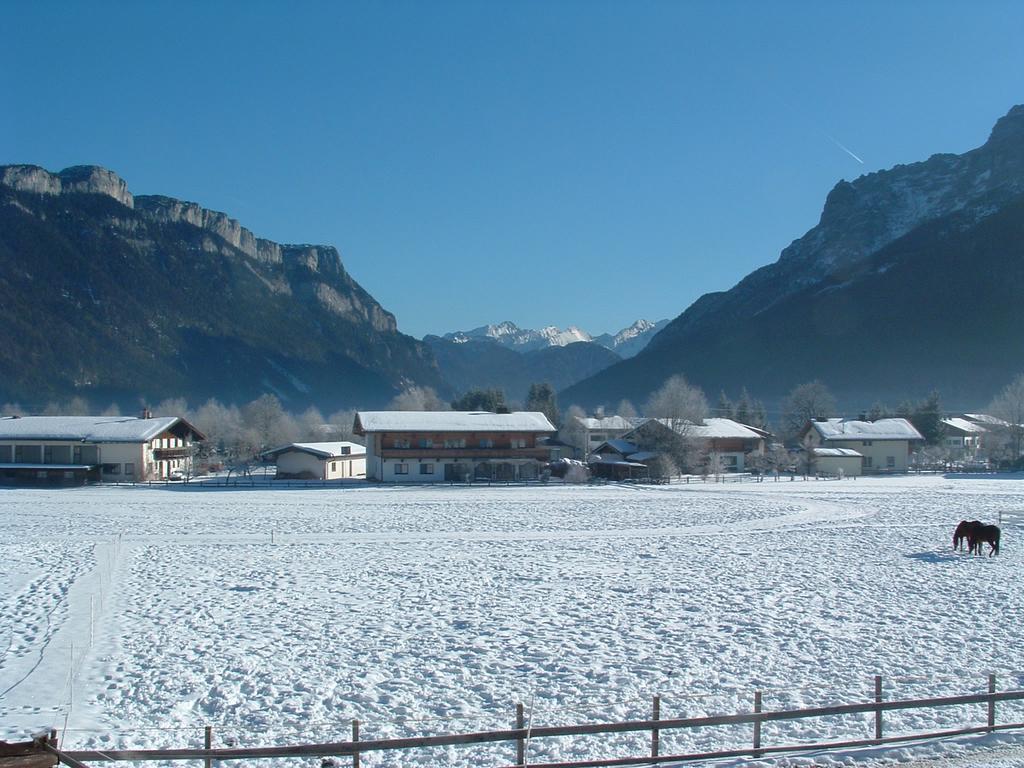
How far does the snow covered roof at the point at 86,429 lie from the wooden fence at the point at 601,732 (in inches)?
2485

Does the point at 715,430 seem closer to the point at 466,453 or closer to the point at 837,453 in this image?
the point at 837,453

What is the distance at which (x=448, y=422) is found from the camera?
72.1m

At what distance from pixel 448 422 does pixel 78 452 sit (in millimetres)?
32110

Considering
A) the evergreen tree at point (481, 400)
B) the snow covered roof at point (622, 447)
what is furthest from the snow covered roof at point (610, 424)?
the snow covered roof at point (622, 447)

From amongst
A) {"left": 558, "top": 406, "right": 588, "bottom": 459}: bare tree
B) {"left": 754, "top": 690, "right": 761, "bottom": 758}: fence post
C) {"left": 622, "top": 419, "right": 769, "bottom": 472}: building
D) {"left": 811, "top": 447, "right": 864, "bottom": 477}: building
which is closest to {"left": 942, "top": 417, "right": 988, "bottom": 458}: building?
{"left": 811, "top": 447, "right": 864, "bottom": 477}: building

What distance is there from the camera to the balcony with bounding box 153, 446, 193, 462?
7038cm

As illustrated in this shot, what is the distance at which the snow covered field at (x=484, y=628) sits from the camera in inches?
518

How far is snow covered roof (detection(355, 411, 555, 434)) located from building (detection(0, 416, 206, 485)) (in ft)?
60.2

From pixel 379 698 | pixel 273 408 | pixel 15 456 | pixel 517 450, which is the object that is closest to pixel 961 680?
pixel 379 698

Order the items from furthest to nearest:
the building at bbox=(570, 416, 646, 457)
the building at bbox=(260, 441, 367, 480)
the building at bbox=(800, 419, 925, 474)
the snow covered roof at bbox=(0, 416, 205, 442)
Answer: the building at bbox=(570, 416, 646, 457), the building at bbox=(800, 419, 925, 474), the building at bbox=(260, 441, 367, 480), the snow covered roof at bbox=(0, 416, 205, 442)

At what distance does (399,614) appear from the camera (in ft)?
65.6

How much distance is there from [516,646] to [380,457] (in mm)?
53034

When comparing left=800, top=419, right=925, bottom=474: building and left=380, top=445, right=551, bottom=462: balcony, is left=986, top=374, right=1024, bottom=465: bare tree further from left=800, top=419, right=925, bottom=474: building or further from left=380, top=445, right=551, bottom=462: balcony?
left=380, top=445, right=551, bottom=462: balcony

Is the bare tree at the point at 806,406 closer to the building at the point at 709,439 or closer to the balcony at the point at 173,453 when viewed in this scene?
the building at the point at 709,439
